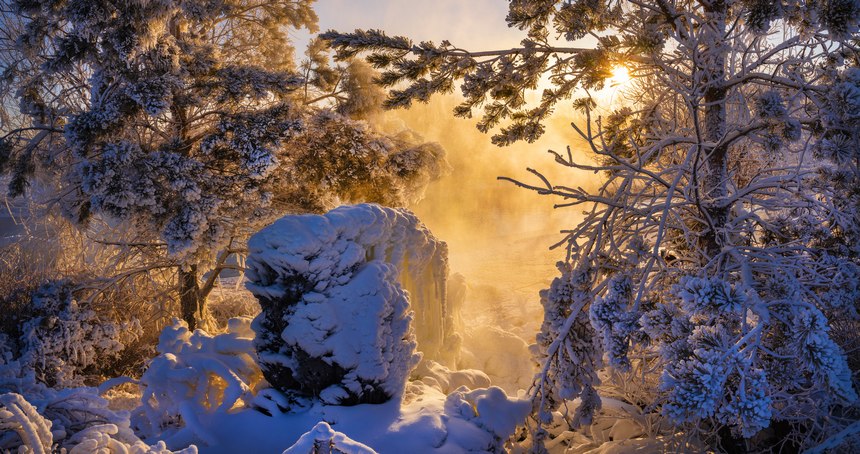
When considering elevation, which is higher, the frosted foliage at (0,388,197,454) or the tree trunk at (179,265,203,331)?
the tree trunk at (179,265,203,331)

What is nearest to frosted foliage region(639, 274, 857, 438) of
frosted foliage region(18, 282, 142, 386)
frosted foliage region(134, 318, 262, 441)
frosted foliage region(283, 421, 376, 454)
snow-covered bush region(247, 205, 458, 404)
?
frosted foliage region(283, 421, 376, 454)

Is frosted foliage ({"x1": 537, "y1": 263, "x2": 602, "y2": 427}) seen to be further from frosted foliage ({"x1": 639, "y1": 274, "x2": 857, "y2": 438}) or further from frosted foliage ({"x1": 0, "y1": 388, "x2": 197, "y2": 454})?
frosted foliage ({"x1": 0, "y1": 388, "x2": 197, "y2": 454})

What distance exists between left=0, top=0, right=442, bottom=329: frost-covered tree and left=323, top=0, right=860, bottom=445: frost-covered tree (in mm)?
2722

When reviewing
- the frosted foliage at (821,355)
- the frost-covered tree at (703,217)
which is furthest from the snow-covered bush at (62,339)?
the frosted foliage at (821,355)

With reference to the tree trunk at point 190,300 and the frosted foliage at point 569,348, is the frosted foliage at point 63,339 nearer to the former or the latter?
the tree trunk at point 190,300

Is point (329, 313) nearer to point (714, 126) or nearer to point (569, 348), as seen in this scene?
point (569, 348)

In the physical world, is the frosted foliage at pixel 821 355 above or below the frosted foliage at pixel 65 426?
above

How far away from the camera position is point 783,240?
13.9ft

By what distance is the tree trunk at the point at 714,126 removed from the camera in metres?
3.62

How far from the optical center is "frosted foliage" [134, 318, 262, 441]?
4219mm

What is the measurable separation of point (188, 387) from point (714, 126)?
521 centimetres

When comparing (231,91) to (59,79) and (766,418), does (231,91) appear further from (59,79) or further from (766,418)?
(766,418)

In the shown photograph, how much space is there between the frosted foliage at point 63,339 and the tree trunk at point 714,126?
7404 mm

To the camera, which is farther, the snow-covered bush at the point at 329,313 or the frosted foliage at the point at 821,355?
the snow-covered bush at the point at 329,313
